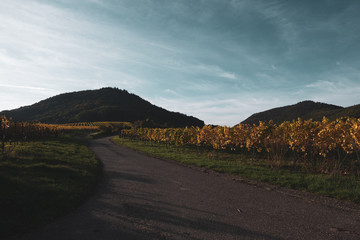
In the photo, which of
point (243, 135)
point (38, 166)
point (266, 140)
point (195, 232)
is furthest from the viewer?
point (243, 135)

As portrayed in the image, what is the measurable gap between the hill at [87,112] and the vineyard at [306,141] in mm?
101994

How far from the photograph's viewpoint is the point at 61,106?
548 ft

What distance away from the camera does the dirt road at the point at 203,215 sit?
493cm

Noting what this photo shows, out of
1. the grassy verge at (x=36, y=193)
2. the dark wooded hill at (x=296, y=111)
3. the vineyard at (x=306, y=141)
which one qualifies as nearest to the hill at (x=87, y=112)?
the dark wooded hill at (x=296, y=111)

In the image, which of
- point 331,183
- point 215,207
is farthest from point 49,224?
point 331,183

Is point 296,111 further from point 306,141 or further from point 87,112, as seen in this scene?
point 87,112

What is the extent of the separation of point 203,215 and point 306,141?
12.3m

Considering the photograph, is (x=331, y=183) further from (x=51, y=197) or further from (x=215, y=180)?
(x=51, y=197)

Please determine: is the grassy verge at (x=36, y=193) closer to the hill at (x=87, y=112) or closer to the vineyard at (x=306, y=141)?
the vineyard at (x=306, y=141)

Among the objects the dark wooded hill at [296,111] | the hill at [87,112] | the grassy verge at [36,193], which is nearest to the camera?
the grassy verge at [36,193]

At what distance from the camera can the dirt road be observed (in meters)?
4.93

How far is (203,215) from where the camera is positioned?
6008 mm

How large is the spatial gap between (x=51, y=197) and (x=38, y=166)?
15.6 feet

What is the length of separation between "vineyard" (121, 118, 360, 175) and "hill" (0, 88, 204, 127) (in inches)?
4015
